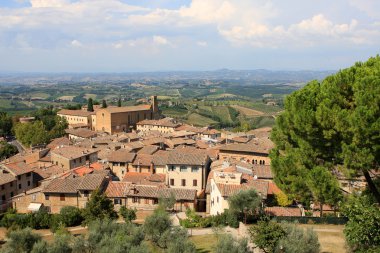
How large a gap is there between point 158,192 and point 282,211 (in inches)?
441

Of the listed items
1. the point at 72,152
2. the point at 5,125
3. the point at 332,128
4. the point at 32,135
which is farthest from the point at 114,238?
the point at 5,125

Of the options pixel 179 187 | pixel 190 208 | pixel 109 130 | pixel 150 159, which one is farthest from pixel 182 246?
pixel 109 130

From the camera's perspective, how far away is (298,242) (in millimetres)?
17406

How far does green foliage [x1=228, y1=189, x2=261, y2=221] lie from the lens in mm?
27000

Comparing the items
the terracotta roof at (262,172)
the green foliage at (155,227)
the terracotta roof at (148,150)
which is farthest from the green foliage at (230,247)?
the terracotta roof at (148,150)

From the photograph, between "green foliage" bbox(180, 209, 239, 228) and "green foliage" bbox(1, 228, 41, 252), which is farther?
"green foliage" bbox(180, 209, 239, 228)

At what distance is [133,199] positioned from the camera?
1357 inches

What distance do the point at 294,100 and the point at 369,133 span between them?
3533 millimetres

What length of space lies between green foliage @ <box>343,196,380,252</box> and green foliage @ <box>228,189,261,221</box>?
11.7m

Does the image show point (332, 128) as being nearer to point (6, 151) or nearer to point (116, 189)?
Answer: point (116, 189)

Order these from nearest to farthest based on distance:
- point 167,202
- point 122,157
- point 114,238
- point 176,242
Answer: point 176,242 → point 114,238 → point 167,202 → point 122,157

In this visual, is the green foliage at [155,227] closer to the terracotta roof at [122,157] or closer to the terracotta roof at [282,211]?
the terracotta roof at [282,211]

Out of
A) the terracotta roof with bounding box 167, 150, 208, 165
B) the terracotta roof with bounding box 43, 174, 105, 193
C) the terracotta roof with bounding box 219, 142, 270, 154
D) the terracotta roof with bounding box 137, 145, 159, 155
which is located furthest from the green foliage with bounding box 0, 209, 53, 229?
the terracotta roof with bounding box 219, 142, 270, 154

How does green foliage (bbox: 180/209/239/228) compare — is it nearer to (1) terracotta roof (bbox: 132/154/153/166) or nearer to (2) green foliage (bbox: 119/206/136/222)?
(2) green foliage (bbox: 119/206/136/222)
